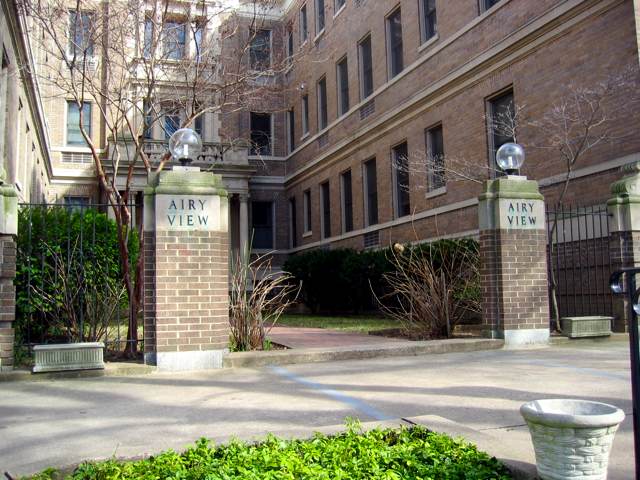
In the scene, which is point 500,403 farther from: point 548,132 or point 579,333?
point 548,132

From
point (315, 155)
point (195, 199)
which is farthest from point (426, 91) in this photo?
point (195, 199)

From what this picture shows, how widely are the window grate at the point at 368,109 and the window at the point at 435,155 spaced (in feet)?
12.3

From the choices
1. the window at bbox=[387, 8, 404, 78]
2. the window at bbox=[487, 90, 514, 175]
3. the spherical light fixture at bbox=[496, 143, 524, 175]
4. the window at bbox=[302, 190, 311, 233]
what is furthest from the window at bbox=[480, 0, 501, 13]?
the window at bbox=[302, 190, 311, 233]

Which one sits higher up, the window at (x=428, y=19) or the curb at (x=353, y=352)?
the window at (x=428, y=19)

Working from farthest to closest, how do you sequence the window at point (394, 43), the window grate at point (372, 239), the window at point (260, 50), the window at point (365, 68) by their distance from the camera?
1. the window at point (365, 68)
2. the window grate at point (372, 239)
3. the window at point (394, 43)
4. the window at point (260, 50)

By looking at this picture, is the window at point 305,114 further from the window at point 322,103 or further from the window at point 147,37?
the window at point 147,37

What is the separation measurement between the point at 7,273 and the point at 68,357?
122 cm

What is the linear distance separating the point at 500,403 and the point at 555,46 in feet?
34.5

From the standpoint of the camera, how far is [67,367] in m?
6.77

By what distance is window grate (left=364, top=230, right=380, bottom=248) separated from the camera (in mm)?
20750

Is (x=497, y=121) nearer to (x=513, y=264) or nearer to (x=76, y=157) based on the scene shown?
(x=513, y=264)

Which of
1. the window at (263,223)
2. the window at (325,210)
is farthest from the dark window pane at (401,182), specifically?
the window at (263,223)

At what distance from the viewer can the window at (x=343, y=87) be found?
78.9 ft

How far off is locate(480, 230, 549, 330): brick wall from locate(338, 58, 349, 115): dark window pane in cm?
1616
